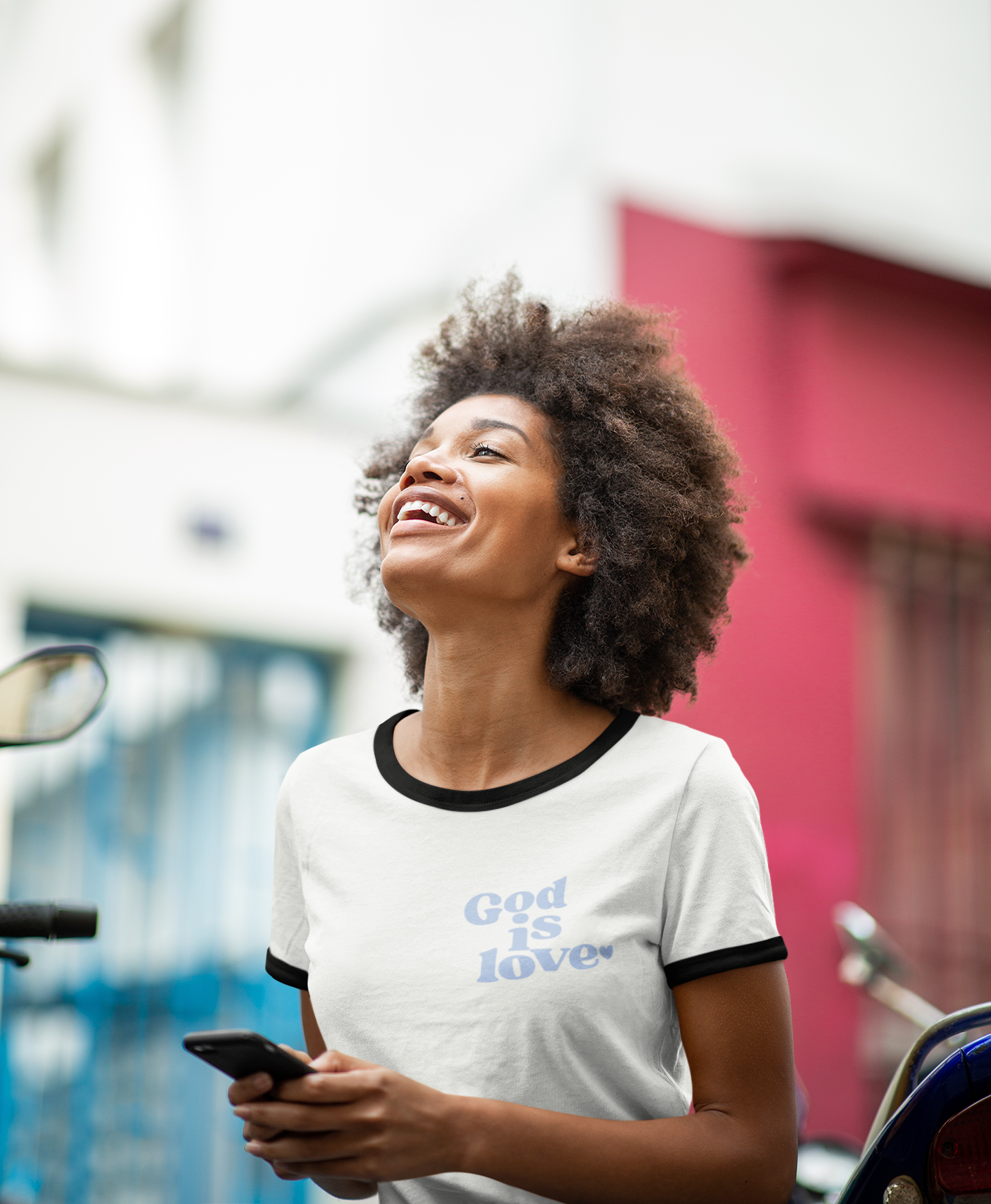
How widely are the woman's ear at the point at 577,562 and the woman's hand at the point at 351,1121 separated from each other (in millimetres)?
743

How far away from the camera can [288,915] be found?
5.74 ft

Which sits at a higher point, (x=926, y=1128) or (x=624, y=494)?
(x=624, y=494)

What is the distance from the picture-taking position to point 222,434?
466 centimetres

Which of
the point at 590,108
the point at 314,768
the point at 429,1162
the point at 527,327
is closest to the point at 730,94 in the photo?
the point at 590,108

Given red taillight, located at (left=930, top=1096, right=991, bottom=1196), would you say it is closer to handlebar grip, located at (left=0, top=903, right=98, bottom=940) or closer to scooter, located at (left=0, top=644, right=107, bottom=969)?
handlebar grip, located at (left=0, top=903, right=98, bottom=940)

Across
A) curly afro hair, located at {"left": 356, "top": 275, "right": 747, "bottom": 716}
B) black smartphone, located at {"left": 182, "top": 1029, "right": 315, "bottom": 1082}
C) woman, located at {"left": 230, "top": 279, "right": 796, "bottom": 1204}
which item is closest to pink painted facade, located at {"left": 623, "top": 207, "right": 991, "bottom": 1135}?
curly afro hair, located at {"left": 356, "top": 275, "right": 747, "bottom": 716}

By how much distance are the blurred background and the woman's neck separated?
2.66m

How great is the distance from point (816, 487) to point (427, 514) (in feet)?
12.6

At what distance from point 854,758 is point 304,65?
11.5ft

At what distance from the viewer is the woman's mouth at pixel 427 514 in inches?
66.0

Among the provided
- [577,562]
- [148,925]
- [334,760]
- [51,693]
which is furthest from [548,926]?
[148,925]

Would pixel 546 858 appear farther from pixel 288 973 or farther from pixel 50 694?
pixel 50 694

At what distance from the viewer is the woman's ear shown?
1760mm

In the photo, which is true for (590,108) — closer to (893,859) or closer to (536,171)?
(536,171)
